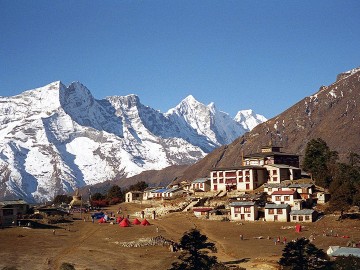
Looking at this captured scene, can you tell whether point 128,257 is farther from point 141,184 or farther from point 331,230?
point 141,184

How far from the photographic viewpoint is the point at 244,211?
321 feet

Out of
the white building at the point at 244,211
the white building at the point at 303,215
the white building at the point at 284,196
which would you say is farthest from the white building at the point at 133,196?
the white building at the point at 303,215

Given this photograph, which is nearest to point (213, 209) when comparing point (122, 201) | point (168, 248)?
point (168, 248)

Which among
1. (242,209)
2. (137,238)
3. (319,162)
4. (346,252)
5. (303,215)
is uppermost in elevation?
(319,162)

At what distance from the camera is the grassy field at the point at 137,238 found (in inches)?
2459

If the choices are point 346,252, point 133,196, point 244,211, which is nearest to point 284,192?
point 244,211

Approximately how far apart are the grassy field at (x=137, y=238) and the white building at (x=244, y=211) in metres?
2.95

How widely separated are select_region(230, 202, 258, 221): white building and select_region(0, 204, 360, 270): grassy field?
295 centimetres

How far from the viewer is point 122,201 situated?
153375 mm

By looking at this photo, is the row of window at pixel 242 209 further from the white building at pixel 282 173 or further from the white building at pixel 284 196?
the white building at pixel 282 173

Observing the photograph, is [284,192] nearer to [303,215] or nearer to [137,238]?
[303,215]

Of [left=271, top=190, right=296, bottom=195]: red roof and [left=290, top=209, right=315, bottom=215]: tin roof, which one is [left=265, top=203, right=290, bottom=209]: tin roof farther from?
[left=271, top=190, right=296, bottom=195]: red roof

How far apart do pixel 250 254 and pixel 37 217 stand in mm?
49735

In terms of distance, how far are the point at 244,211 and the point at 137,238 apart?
2522 centimetres
